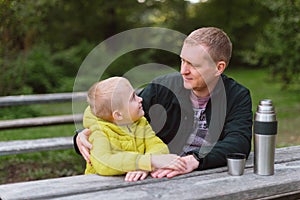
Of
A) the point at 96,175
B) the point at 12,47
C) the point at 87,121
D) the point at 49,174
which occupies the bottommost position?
the point at 49,174

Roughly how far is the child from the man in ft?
0.21

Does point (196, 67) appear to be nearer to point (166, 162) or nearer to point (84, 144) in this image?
point (166, 162)

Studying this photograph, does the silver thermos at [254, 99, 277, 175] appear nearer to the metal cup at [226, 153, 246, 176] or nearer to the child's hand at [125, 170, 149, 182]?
the metal cup at [226, 153, 246, 176]

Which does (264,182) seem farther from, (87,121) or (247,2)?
(247,2)

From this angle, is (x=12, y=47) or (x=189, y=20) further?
(x=189, y=20)

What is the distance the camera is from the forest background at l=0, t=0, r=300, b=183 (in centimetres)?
592

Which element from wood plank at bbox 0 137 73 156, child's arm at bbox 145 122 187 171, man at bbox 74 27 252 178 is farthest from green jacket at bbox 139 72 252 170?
wood plank at bbox 0 137 73 156

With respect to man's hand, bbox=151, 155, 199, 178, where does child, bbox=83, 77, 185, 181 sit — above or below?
above

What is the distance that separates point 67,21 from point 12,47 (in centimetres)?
1144

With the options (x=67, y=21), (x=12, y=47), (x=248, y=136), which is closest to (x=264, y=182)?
(x=248, y=136)

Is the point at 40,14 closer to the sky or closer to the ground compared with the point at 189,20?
closer to the sky

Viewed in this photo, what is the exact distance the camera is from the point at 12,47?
664cm

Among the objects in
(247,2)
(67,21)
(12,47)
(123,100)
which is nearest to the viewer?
(123,100)

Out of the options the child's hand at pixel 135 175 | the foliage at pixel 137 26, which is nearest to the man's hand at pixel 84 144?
the child's hand at pixel 135 175
